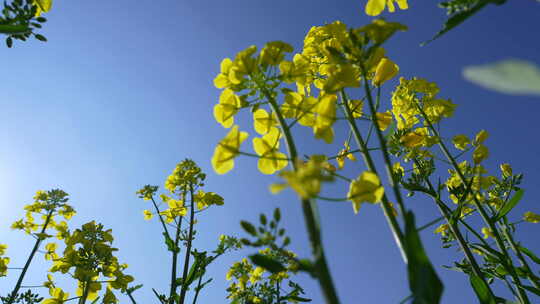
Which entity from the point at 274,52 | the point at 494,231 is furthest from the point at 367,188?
the point at 494,231

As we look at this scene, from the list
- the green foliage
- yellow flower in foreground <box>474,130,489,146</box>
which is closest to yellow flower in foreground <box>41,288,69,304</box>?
the green foliage

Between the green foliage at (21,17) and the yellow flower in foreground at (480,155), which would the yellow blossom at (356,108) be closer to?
the yellow flower in foreground at (480,155)

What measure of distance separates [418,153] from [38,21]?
4.00 m

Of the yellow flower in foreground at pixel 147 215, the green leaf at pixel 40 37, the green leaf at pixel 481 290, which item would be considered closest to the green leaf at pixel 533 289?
the green leaf at pixel 481 290

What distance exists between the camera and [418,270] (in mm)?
997

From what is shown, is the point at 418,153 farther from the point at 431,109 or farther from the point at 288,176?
the point at 288,176

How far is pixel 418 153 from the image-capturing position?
371 centimetres

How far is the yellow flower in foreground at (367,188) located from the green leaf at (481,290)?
113 cm

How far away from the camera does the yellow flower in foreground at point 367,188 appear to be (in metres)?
1.29

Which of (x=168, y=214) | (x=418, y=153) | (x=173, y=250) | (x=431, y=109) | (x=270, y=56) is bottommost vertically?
(x=270, y=56)

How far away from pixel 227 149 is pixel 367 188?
667mm

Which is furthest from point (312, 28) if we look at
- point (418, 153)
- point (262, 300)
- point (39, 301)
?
point (39, 301)

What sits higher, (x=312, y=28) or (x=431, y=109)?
(x=431, y=109)

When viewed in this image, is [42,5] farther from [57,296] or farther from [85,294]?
[57,296]
